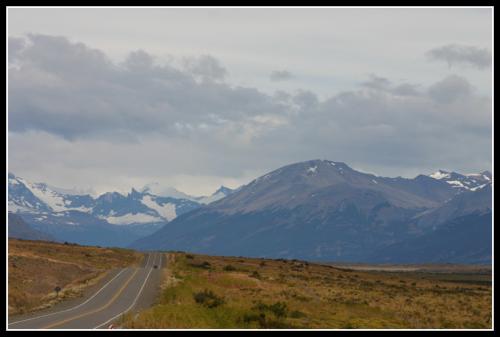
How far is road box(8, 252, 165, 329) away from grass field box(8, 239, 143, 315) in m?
2.66

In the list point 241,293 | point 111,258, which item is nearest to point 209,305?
point 241,293

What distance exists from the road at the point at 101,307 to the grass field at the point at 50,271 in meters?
2.66

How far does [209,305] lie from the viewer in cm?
5412

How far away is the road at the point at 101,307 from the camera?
45.7 metres

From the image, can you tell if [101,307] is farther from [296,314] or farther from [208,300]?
[296,314]

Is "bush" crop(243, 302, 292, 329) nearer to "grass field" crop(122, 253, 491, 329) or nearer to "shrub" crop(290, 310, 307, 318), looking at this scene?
"grass field" crop(122, 253, 491, 329)

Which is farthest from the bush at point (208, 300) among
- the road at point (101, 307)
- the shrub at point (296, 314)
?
the shrub at point (296, 314)

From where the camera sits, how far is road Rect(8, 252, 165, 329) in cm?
4569

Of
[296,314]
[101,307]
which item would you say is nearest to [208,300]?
[296,314]

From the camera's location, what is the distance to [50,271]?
9375 centimetres

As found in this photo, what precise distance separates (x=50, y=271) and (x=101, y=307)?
38768 mm

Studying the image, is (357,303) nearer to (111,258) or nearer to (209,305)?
(209,305)
